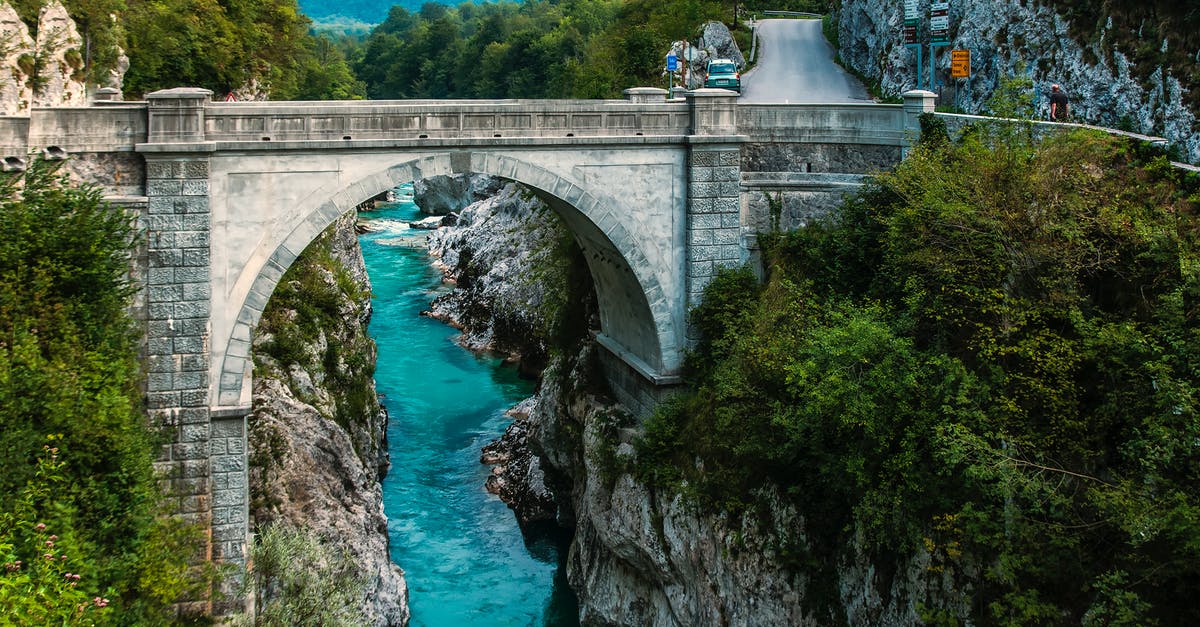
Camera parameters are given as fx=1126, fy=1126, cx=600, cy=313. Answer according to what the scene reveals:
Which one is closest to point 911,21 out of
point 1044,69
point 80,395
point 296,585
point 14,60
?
point 1044,69

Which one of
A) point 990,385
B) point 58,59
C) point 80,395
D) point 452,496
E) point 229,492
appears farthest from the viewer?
point 452,496

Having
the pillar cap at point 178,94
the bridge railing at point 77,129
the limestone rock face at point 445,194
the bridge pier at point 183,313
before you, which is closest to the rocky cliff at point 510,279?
the limestone rock face at point 445,194

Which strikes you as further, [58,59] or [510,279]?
[510,279]

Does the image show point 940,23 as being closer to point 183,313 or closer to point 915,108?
point 915,108

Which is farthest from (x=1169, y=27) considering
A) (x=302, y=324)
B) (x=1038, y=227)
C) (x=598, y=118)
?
(x=302, y=324)

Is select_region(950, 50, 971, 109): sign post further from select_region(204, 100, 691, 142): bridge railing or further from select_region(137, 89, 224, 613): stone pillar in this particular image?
select_region(137, 89, 224, 613): stone pillar

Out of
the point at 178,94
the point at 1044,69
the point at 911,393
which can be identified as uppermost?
the point at 1044,69

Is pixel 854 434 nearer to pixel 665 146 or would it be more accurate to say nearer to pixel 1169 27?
pixel 665 146
